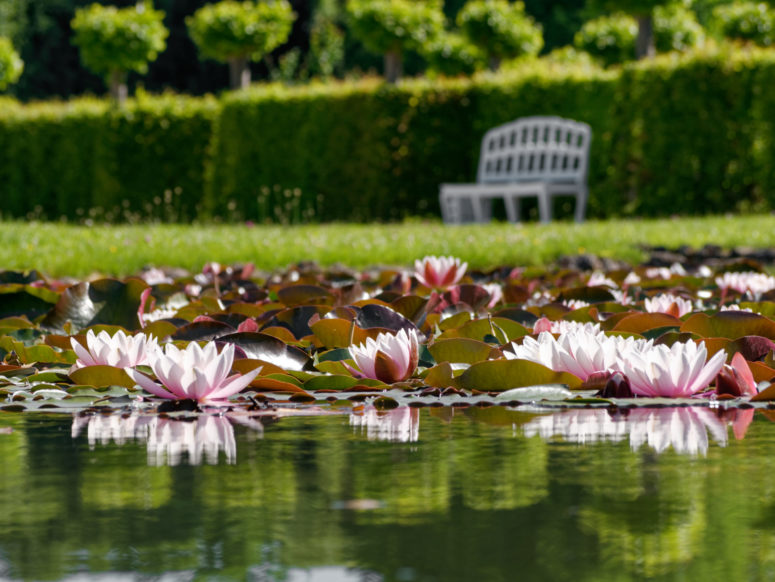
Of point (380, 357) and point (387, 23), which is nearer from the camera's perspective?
point (380, 357)

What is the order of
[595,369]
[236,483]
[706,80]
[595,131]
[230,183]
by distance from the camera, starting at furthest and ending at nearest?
[230,183] < [595,131] < [706,80] < [595,369] < [236,483]

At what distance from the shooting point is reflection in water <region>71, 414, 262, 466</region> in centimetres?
130

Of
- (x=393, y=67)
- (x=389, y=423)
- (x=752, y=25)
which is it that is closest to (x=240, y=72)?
(x=393, y=67)

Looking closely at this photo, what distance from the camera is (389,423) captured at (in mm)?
1553

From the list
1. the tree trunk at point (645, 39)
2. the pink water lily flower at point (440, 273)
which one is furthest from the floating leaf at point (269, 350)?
the tree trunk at point (645, 39)

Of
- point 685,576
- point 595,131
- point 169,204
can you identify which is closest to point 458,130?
point 595,131

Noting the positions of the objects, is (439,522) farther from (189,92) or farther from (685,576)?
(189,92)

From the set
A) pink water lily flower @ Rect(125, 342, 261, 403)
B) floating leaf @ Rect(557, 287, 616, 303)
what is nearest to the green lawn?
floating leaf @ Rect(557, 287, 616, 303)

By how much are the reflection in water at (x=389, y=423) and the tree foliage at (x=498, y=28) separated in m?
16.9

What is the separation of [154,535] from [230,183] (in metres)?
16.4

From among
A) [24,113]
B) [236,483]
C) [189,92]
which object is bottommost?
[236,483]

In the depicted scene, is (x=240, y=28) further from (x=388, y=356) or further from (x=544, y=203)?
(x=388, y=356)

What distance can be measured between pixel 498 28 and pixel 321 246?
11824 mm

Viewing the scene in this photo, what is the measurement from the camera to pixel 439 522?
0.92m
